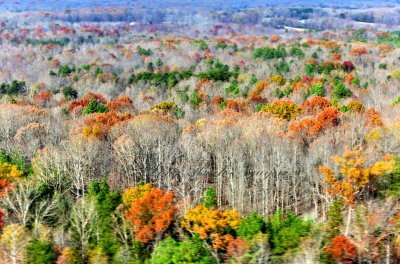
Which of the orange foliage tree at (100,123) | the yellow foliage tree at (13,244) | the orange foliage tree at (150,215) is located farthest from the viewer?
the orange foliage tree at (100,123)

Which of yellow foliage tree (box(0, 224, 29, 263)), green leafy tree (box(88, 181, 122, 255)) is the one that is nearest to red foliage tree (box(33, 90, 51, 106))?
green leafy tree (box(88, 181, 122, 255))

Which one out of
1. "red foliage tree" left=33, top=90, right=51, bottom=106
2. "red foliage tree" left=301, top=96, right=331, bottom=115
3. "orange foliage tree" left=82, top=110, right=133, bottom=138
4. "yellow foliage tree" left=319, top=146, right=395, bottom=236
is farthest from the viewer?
"red foliage tree" left=33, top=90, right=51, bottom=106

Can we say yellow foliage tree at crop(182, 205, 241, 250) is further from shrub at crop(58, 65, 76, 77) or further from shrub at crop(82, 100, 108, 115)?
shrub at crop(58, 65, 76, 77)

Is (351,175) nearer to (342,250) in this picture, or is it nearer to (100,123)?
(342,250)

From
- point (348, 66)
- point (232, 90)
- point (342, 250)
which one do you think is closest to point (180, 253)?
point (342, 250)

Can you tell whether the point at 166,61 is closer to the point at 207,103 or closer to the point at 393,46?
the point at 207,103

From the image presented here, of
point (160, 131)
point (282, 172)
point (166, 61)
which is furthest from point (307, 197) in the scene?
point (166, 61)

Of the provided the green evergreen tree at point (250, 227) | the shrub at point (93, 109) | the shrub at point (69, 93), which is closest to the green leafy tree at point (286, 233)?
the green evergreen tree at point (250, 227)

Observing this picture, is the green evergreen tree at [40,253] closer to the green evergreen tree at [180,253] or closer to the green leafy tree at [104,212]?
the green leafy tree at [104,212]
